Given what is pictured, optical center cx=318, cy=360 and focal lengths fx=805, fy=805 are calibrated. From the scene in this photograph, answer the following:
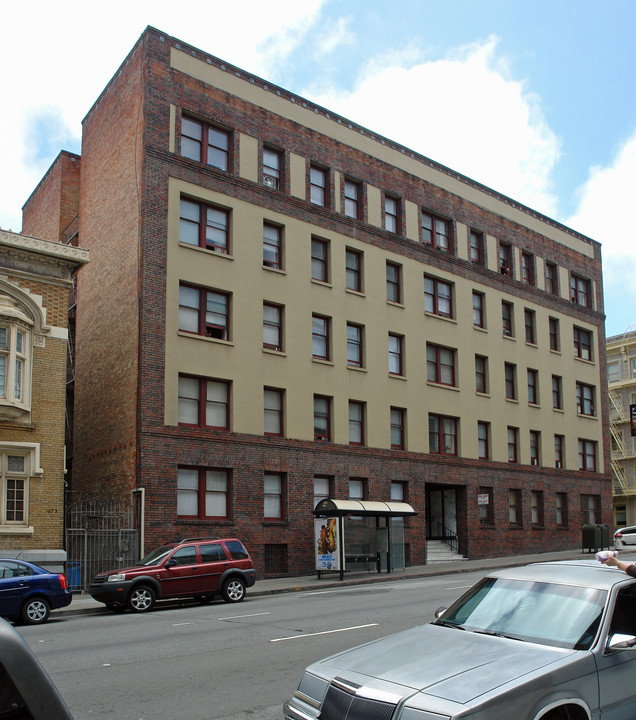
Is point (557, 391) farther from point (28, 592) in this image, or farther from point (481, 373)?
point (28, 592)

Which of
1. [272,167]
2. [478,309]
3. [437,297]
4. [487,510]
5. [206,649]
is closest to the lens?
[206,649]

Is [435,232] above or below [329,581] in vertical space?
above

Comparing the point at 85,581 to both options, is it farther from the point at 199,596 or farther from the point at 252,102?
the point at 252,102

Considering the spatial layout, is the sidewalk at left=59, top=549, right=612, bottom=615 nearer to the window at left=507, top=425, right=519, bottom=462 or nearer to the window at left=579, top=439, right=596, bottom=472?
the window at left=507, top=425, right=519, bottom=462

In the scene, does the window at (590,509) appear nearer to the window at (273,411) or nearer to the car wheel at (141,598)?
the window at (273,411)

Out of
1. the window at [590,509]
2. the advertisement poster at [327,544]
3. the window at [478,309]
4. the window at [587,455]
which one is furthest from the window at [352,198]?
the window at [590,509]

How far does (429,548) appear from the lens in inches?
1356

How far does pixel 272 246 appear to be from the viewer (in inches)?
1182

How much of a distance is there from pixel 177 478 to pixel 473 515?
1532 cm

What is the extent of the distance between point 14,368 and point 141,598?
7879mm

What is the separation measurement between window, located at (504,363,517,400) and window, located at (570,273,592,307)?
7.98m

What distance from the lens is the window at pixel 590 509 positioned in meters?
42.6

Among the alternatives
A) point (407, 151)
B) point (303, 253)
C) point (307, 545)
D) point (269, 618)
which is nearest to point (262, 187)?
→ point (303, 253)

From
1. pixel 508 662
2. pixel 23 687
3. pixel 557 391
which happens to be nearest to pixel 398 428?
pixel 557 391
